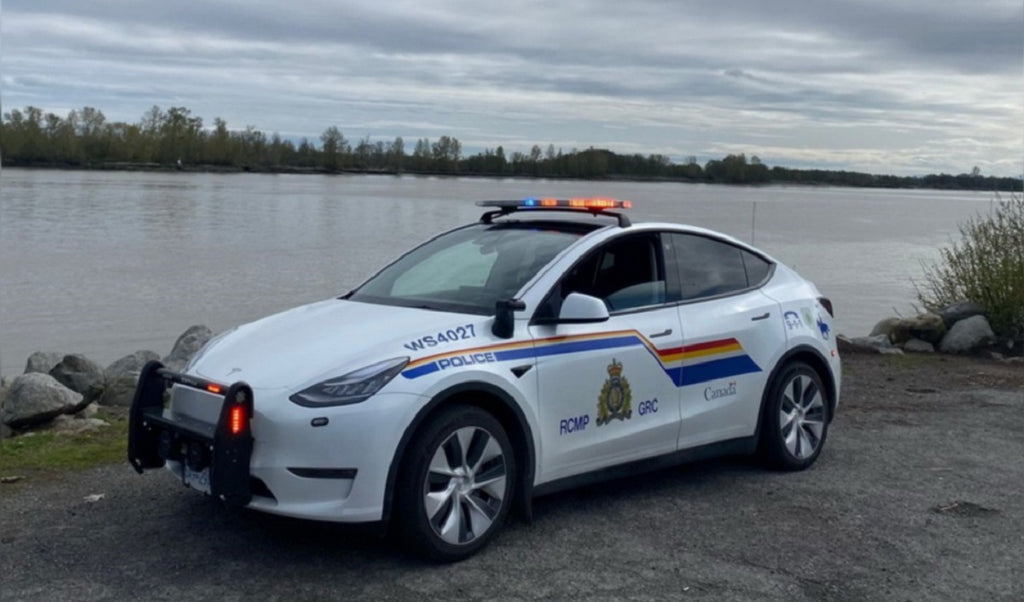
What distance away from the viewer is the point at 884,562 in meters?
5.91

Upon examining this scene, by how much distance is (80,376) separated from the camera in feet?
36.5

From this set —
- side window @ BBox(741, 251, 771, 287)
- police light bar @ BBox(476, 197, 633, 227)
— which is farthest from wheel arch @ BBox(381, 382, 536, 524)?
side window @ BBox(741, 251, 771, 287)

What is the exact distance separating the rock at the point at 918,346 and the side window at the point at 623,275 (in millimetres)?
8493

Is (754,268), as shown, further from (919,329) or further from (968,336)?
(919,329)

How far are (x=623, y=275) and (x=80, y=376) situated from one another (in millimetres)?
6401

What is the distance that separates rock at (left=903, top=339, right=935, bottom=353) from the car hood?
9.83 metres

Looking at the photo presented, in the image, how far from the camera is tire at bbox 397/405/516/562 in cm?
541

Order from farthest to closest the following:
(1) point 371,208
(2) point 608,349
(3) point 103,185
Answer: (3) point 103,185
(1) point 371,208
(2) point 608,349

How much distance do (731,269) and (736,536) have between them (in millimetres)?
1890

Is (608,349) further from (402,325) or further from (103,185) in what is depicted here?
(103,185)

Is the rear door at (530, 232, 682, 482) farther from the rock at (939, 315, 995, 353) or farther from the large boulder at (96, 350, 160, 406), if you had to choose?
the rock at (939, 315, 995, 353)

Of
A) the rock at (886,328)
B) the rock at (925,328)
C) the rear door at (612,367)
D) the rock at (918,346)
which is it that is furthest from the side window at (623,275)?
the rock at (886,328)

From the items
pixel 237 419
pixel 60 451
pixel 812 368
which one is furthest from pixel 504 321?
pixel 60 451

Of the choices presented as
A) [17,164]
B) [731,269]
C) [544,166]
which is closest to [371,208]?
[544,166]
